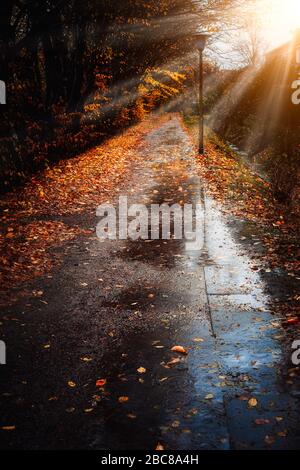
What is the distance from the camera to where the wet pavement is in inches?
148

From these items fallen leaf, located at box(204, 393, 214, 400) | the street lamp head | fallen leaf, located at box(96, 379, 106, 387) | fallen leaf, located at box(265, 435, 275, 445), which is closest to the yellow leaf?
fallen leaf, located at box(204, 393, 214, 400)

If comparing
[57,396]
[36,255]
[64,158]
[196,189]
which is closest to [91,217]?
[36,255]

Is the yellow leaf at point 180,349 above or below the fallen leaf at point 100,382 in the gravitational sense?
above

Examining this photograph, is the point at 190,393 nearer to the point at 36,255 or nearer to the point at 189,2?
the point at 36,255

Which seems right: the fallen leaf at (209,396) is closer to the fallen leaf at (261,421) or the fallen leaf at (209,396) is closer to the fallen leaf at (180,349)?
the fallen leaf at (261,421)

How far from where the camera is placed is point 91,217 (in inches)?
420

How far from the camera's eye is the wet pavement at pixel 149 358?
12.3ft

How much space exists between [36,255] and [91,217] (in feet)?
9.11
